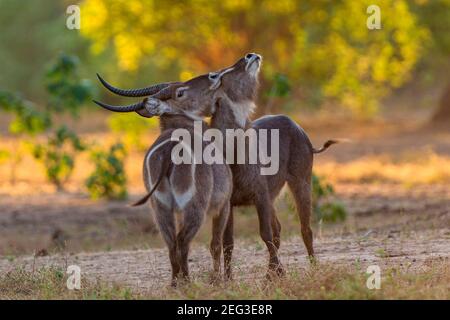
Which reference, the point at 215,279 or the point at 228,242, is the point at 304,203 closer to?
the point at 228,242

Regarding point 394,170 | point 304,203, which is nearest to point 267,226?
point 304,203

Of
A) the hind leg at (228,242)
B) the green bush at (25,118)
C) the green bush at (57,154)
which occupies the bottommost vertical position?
the hind leg at (228,242)

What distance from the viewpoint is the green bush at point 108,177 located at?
1263 centimetres

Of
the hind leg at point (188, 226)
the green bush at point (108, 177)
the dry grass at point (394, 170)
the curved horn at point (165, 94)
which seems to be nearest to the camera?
the hind leg at point (188, 226)

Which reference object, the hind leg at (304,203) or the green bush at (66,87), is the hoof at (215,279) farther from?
the green bush at (66,87)

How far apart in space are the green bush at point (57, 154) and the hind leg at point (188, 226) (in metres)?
7.07

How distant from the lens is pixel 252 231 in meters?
10.7

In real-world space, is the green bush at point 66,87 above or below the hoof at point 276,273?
above

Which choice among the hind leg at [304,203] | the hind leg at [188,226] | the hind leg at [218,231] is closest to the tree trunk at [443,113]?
the hind leg at [304,203]

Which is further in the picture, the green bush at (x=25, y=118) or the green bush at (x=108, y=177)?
the green bush at (x=25, y=118)

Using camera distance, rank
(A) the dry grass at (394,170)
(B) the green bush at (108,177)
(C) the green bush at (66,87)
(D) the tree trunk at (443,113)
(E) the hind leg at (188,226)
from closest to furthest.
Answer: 1. (E) the hind leg at (188,226)
2. (B) the green bush at (108,177)
3. (C) the green bush at (66,87)
4. (A) the dry grass at (394,170)
5. (D) the tree trunk at (443,113)

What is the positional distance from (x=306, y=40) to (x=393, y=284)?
631 inches

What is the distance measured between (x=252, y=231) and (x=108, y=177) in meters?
2.67
